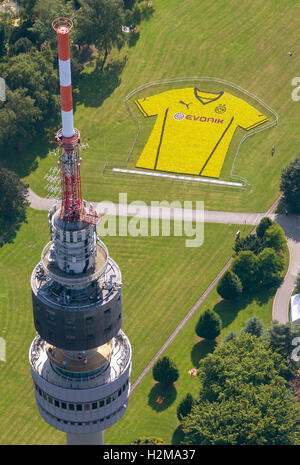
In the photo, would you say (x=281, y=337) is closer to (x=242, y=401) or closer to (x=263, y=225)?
(x=242, y=401)

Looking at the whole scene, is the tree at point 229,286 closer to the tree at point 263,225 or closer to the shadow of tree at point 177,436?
the tree at point 263,225

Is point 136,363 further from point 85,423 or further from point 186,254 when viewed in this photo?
point 85,423

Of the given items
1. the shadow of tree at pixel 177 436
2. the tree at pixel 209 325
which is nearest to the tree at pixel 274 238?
the tree at pixel 209 325

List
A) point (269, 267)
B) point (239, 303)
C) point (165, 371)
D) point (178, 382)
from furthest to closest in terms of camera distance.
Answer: point (269, 267), point (239, 303), point (178, 382), point (165, 371)

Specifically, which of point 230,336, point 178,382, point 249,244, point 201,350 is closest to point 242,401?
point 230,336

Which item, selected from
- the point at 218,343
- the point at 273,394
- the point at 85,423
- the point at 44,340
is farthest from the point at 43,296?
the point at 218,343

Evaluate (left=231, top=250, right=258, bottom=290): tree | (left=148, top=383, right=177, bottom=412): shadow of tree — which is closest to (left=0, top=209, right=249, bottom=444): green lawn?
(left=148, top=383, right=177, bottom=412): shadow of tree

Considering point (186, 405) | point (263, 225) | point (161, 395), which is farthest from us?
point (263, 225)
